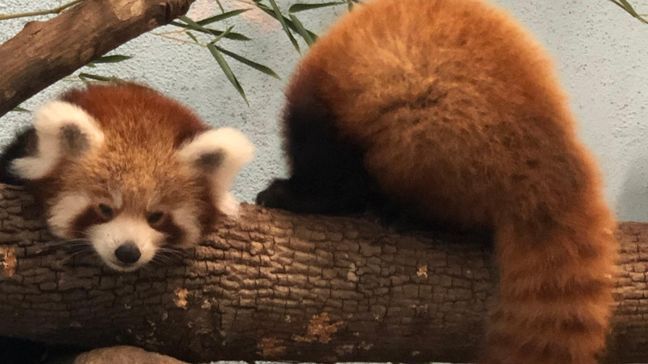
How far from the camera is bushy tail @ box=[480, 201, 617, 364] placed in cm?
172

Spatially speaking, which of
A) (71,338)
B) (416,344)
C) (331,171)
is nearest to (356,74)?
(331,171)

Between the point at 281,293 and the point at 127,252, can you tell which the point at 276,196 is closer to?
the point at 281,293

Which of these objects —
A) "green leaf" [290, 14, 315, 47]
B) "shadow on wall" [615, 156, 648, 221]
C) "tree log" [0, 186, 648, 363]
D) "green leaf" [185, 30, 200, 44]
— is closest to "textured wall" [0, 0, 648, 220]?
"shadow on wall" [615, 156, 648, 221]

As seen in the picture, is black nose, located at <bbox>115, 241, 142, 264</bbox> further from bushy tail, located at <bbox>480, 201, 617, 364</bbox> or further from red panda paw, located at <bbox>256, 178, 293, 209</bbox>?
bushy tail, located at <bbox>480, 201, 617, 364</bbox>

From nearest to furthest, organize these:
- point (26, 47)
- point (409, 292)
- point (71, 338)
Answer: point (26, 47), point (71, 338), point (409, 292)

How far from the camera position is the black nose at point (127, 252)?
159 centimetres

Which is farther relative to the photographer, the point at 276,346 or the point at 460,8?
the point at 460,8

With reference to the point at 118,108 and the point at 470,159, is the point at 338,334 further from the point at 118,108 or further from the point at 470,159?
the point at 118,108

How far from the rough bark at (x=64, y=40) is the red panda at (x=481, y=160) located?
50 cm

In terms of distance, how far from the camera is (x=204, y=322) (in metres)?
1.77

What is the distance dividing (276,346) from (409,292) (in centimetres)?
32

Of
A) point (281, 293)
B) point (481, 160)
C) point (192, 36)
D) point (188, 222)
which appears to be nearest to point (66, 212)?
point (188, 222)

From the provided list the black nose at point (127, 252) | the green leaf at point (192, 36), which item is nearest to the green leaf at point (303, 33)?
the green leaf at point (192, 36)

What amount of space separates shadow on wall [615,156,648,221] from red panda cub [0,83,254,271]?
186cm
